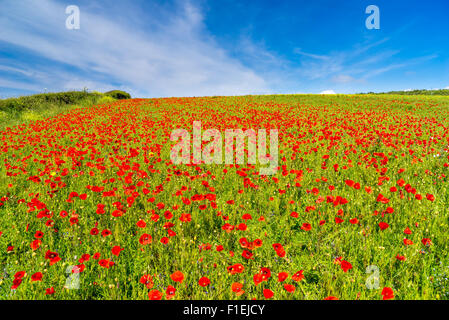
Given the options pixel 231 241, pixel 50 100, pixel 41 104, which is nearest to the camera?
pixel 231 241

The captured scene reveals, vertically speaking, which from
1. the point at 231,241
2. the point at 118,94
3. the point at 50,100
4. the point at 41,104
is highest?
the point at 118,94

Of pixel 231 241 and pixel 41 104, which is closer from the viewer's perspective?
pixel 231 241

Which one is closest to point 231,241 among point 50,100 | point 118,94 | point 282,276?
point 282,276

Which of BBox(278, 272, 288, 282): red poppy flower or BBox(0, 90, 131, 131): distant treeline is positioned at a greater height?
BBox(0, 90, 131, 131): distant treeline

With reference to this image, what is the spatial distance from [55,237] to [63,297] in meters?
0.98

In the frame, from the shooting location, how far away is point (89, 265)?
7.16 feet

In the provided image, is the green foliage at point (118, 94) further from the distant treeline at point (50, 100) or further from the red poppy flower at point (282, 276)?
the red poppy flower at point (282, 276)

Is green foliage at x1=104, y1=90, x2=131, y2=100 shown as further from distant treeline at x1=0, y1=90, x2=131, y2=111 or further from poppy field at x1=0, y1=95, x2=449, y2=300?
poppy field at x1=0, y1=95, x2=449, y2=300

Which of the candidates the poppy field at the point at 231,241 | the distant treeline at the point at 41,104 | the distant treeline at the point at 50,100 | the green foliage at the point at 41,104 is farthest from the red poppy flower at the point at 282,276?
the distant treeline at the point at 50,100

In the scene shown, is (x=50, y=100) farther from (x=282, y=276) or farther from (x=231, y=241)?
(x=282, y=276)

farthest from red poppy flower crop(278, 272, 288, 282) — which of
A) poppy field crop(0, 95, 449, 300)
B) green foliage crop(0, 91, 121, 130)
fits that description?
green foliage crop(0, 91, 121, 130)

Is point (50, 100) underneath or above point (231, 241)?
above

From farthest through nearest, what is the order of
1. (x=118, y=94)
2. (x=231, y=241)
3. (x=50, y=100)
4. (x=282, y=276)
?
(x=118, y=94) → (x=50, y=100) → (x=231, y=241) → (x=282, y=276)
